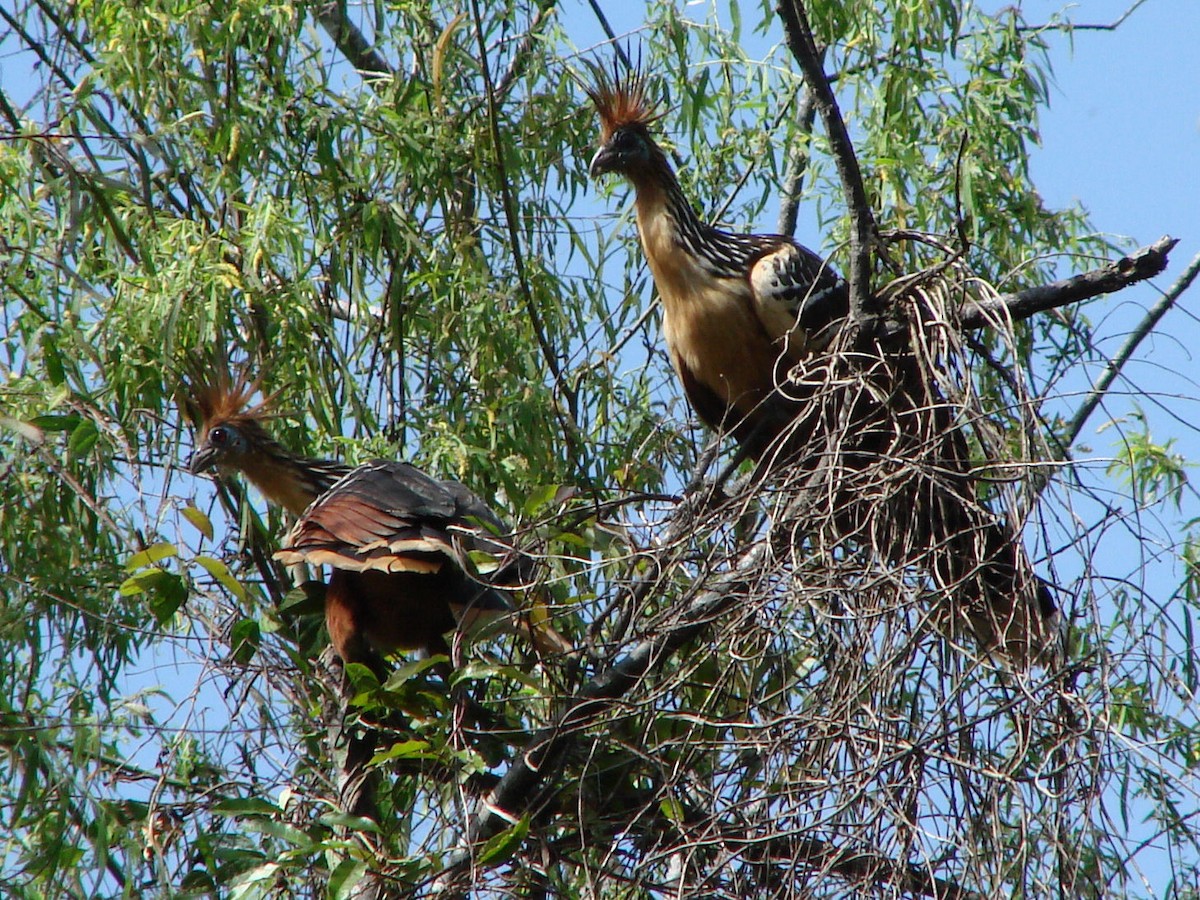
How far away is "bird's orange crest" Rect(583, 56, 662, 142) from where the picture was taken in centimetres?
472

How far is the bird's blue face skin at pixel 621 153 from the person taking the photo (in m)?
4.65

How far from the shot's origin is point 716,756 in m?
3.66

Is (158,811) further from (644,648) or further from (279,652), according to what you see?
(644,648)

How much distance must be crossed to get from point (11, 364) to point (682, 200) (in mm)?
2304

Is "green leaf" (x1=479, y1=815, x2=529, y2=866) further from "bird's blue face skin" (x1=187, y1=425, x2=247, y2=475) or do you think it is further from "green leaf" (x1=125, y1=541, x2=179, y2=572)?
"bird's blue face skin" (x1=187, y1=425, x2=247, y2=475)

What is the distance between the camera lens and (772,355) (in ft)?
14.6

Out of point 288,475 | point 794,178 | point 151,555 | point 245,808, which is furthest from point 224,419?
point 794,178

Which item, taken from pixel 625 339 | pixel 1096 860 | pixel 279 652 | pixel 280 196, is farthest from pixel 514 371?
pixel 1096 860

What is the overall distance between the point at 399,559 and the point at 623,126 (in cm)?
167

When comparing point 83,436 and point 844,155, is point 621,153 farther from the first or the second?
point 83,436

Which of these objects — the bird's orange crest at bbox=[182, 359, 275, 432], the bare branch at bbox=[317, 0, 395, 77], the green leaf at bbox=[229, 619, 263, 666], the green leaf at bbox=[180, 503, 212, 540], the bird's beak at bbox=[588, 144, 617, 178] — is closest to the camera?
the green leaf at bbox=[229, 619, 263, 666]

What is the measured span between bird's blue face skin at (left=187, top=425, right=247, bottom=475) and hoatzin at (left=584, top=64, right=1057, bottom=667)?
1.40 m

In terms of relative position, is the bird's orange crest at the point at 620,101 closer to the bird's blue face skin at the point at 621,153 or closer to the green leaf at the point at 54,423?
the bird's blue face skin at the point at 621,153

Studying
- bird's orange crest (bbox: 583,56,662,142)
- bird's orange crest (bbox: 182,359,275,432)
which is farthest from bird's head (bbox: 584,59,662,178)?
bird's orange crest (bbox: 182,359,275,432)
